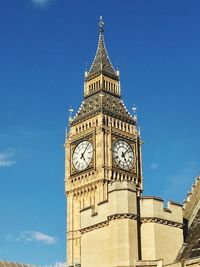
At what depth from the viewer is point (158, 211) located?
114 feet

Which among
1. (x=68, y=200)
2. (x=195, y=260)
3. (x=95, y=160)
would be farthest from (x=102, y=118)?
(x=195, y=260)

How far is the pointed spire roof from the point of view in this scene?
332 ft

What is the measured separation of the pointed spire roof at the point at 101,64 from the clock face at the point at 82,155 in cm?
1226

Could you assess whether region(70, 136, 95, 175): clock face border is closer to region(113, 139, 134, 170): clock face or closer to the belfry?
the belfry

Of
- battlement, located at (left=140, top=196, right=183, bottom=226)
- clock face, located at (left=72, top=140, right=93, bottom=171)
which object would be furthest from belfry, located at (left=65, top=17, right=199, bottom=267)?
battlement, located at (left=140, top=196, right=183, bottom=226)

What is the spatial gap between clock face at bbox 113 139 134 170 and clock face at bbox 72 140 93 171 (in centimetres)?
357

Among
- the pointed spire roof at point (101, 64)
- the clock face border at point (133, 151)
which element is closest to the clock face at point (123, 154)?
the clock face border at point (133, 151)

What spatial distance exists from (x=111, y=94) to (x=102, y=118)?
22.8ft

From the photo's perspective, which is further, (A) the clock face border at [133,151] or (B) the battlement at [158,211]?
(A) the clock face border at [133,151]

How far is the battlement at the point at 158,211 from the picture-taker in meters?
34.5

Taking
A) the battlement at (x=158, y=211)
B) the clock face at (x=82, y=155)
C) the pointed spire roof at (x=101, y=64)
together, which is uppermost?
the pointed spire roof at (x=101, y=64)

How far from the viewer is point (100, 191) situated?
90.9 meters

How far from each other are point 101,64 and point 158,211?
68.1m

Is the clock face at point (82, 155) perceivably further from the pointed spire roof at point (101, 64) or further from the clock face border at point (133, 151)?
the pointed spire roof at point (101, 64)
